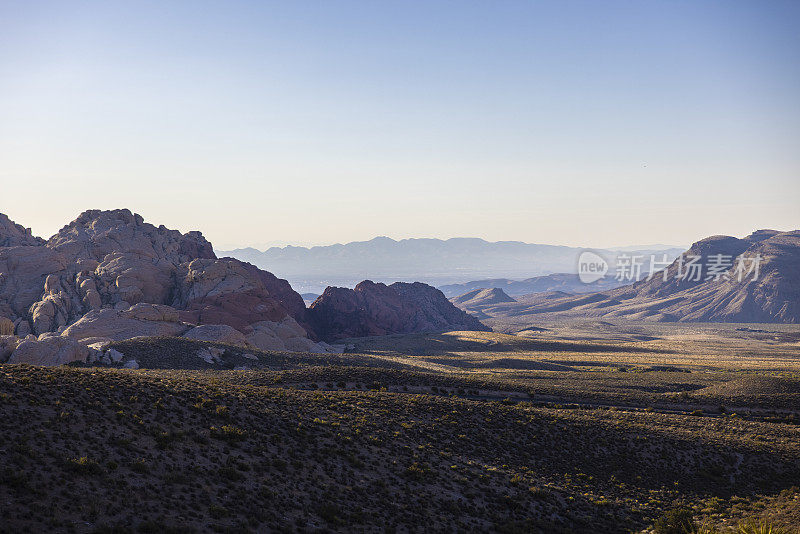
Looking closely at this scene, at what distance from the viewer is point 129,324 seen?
70.1 meters

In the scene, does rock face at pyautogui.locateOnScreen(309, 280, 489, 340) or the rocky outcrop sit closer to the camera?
the rocky outcrop

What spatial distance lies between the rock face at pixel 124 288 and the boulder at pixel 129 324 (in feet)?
0.41

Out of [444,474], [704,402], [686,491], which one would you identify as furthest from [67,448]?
[704,402]

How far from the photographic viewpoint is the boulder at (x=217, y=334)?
72188mm

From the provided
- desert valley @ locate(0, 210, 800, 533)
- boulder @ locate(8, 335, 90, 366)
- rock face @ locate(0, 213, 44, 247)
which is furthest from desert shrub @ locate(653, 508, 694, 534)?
rock face @ locate(0, 213, 44, 247)

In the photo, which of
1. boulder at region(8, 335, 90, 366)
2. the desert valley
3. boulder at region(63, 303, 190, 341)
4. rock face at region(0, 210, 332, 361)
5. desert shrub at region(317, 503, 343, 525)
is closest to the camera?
the desert valley

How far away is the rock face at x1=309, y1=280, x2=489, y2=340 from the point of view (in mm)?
130250

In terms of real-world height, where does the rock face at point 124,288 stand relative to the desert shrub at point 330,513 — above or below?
above

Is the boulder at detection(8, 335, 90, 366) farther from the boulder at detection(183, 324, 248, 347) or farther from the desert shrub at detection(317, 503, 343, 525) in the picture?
the desert shrub at detection(317, 503, 343, 525)

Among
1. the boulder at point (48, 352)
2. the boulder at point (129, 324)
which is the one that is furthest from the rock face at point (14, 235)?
the boulder at point (48, 352)

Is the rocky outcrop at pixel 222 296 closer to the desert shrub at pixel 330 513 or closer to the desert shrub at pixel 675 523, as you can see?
the desert shrub at pixel 330 513

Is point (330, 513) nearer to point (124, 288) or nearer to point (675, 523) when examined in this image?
point (675, 523)

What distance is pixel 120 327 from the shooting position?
68.6 m

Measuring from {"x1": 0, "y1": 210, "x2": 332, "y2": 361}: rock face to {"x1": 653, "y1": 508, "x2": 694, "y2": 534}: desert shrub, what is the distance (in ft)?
196
